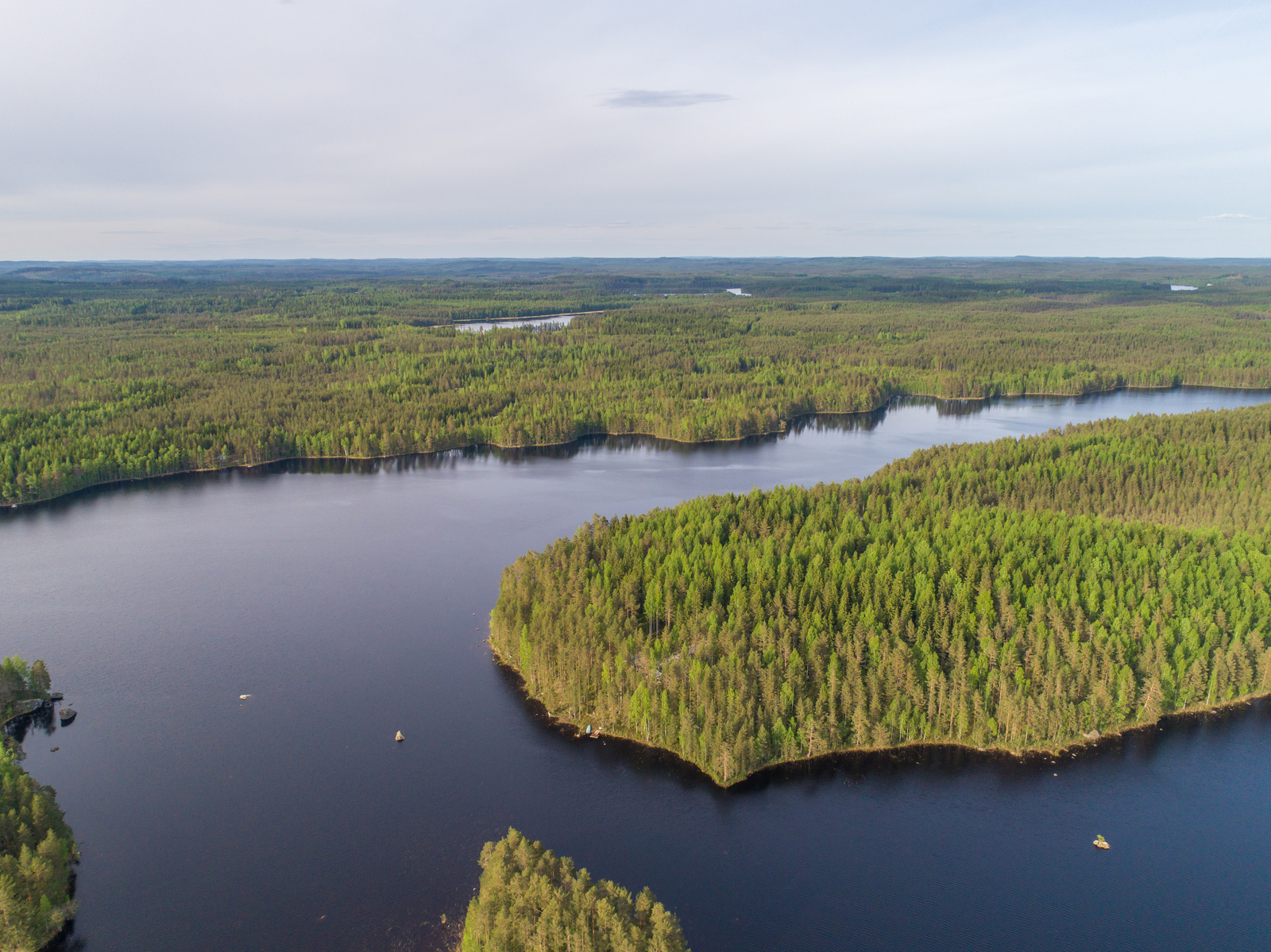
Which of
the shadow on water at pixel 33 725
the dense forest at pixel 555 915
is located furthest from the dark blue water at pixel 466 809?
the dense forest at pixel 555 915

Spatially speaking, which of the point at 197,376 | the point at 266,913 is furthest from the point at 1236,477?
the point at 197,376

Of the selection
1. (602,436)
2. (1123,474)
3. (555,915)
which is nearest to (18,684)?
(555,915)

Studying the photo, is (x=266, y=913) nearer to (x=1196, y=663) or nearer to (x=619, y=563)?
(x=619, y=563)

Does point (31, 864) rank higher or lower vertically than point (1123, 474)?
lower

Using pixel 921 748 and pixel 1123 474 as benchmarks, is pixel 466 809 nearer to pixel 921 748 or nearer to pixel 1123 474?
pixel 921 748

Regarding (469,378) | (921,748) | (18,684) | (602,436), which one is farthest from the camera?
(469,378)

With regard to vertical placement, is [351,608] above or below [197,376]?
below

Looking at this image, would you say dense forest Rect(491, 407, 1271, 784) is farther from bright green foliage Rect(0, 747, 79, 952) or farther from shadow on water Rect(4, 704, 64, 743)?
shadow on water Rect(4, 704, 64, 743)
